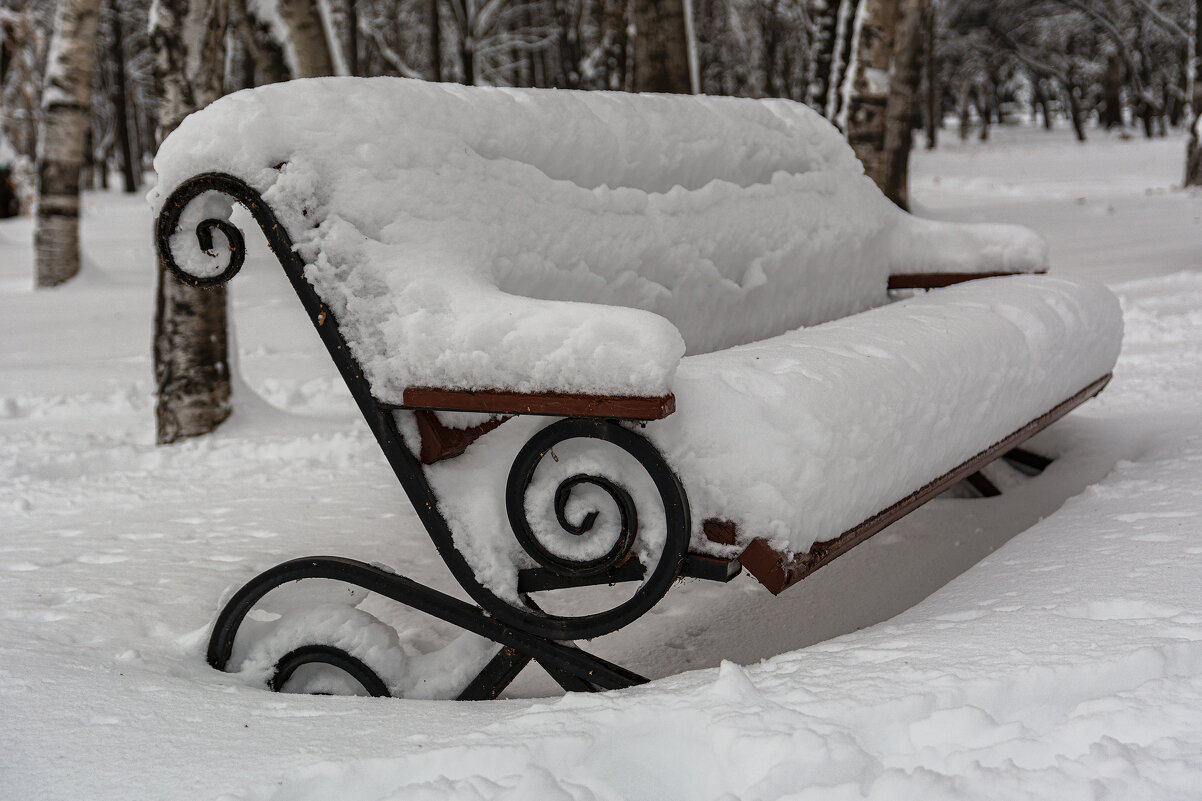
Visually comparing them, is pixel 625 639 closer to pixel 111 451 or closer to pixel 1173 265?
pixel 111 451

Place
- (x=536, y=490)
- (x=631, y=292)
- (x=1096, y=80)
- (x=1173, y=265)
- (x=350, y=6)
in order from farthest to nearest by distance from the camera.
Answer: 1. (x=1096, y=80)
2. (x=350, y=6)
3. (x=1173, y=265)
4. (x=631, y=292)
5. (x=536, y=490)

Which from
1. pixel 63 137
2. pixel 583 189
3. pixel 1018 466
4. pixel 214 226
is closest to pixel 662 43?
pixel 63 137

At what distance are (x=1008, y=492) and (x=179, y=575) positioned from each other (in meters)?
2.26

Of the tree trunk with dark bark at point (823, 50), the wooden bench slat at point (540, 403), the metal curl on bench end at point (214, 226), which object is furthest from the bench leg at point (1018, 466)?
the tree trunk with dark bark at point (823, 50)

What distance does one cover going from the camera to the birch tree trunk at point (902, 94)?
760 cm

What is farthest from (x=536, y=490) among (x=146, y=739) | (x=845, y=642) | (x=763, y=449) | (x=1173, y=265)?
(x=1173, y=265)

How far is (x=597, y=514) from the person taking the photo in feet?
5.31

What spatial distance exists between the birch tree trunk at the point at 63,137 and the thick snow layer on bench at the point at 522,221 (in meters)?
7.01

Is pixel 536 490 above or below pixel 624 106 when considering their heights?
below

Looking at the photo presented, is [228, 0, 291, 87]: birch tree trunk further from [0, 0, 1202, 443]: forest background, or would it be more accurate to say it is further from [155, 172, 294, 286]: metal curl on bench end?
[155, 172, 294, 286]: metal curl on bench end

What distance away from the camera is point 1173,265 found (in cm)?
765

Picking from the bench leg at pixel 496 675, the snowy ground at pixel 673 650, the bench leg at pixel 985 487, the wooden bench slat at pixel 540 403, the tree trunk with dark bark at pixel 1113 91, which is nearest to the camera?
the snowy ground at pixel 673 650

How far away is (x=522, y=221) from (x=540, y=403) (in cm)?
57

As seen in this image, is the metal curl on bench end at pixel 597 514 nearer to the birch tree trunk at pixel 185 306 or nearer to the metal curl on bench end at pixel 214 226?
the metal curl on bench end at pixel 214 226
